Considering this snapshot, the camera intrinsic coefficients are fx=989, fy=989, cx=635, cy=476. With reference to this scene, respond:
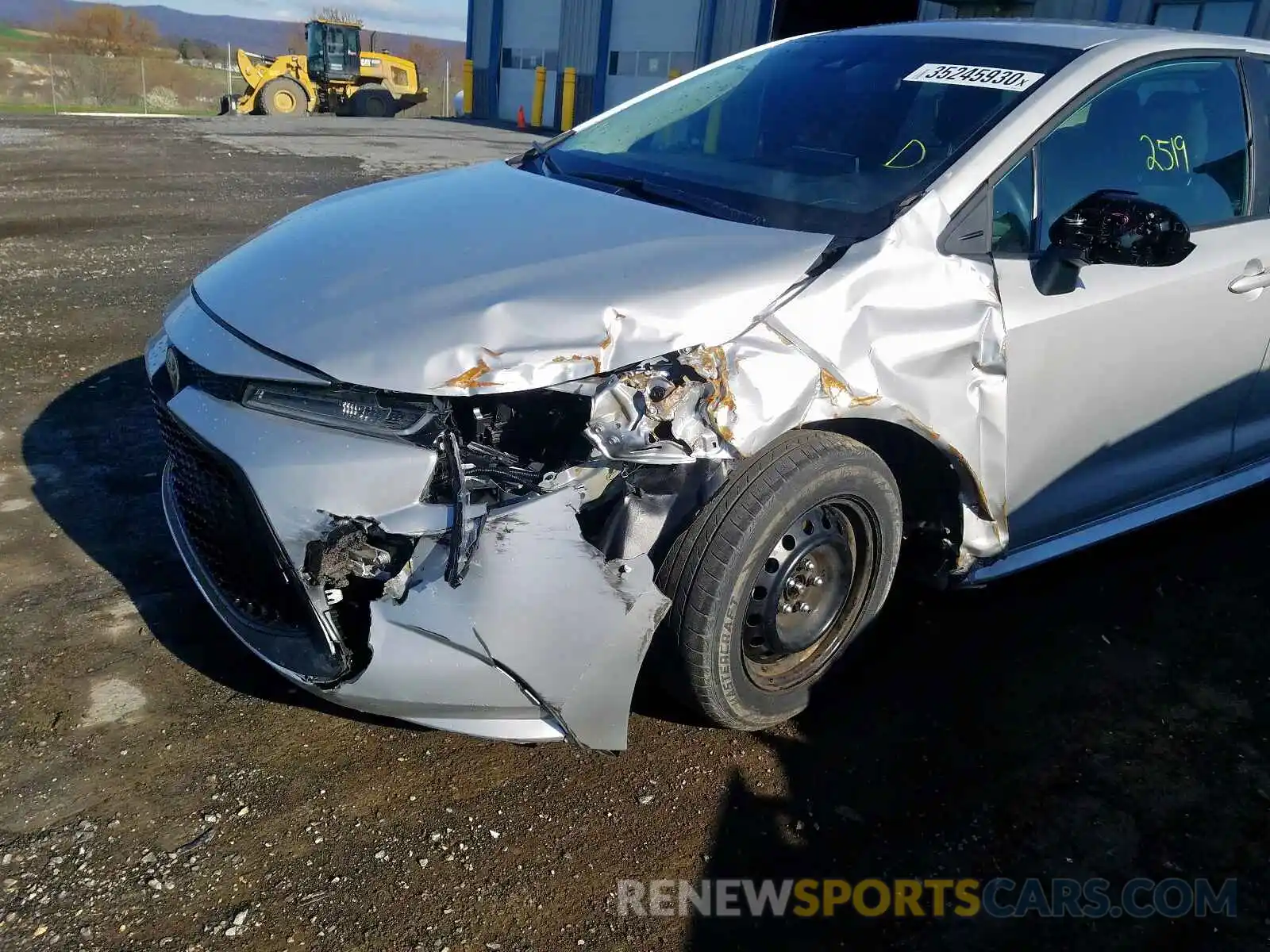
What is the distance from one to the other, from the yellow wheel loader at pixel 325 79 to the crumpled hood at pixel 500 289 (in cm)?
2442

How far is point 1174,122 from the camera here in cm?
316

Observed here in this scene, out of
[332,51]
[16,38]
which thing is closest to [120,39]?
[16,38]

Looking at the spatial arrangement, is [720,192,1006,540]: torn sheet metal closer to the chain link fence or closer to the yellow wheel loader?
the yellow wheel loader

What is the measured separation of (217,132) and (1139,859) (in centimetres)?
1805

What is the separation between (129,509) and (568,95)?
2180 centimetres

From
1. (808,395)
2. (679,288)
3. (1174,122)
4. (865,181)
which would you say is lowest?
(808,395)

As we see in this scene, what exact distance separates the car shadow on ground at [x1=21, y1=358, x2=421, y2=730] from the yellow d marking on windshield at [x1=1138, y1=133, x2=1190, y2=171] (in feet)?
9.22

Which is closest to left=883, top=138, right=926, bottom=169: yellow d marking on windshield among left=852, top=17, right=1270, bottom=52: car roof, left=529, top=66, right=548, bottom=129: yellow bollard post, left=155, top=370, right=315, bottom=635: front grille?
left=852, top=17, right=1270, bottom=52: car roof

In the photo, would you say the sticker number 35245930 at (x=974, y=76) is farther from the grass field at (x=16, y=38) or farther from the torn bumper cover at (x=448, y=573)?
the grass field at (x=16, y=38)

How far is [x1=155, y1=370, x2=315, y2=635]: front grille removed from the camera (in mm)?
2199

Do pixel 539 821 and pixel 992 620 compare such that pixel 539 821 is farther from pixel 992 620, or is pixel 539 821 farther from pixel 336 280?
pixel 992 620

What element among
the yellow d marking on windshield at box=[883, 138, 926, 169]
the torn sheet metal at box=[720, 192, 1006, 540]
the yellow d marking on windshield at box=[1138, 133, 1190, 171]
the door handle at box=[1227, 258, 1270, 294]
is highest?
the yellow d marking on windshield at box=[1138, 133, 1190, 171]

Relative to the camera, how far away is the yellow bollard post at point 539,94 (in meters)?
24.7

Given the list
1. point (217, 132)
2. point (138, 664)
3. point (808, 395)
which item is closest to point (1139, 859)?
point (808, 395)
